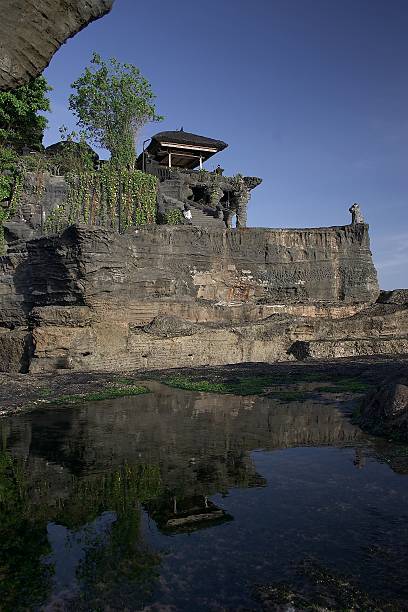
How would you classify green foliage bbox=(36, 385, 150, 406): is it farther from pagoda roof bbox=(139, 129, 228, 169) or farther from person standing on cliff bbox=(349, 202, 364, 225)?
pagoda roof bbox=(139, 129, 228, 169)

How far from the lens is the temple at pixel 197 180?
1246 inches

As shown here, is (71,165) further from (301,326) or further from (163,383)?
(163,383)

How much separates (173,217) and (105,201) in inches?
141

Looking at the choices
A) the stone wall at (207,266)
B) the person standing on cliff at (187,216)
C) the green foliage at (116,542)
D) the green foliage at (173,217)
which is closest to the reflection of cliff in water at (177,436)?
the green foliage at (116,542)

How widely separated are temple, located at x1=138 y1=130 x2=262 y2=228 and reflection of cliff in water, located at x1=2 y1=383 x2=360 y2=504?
789 inches

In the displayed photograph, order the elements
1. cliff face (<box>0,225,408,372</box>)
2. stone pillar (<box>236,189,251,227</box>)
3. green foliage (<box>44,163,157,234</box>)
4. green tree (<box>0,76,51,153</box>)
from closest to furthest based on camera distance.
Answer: cliff face (<box>0,225,408,372</box>)
green foliage (<box>44,163,157,234</box>)
green tree (<box>0,76,51,153</box>)
stone pillar (<box>236,189,251,227</box>)

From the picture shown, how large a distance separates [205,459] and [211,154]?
40.2m

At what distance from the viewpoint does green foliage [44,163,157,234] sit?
23344mm

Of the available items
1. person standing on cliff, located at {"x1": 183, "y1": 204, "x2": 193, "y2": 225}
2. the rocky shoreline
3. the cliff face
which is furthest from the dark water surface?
person standing on cliff, located at {"x1": 183, "y1": 204, "x2": 193, "y2": 225}

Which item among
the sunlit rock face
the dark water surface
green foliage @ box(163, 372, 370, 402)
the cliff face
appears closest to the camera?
the sunlit rock face

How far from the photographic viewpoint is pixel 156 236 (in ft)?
63.1

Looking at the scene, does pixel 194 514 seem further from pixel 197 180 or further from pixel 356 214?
pixel 197 180

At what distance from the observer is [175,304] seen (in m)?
18.4

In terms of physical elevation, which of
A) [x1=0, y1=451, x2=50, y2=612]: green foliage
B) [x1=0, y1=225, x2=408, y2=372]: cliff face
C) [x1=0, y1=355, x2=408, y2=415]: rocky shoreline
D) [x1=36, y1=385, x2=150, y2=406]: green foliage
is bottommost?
[x1=0, y1=451, x2=50, y2=612]: green foliage
